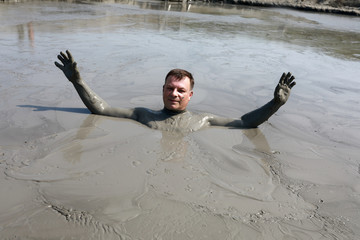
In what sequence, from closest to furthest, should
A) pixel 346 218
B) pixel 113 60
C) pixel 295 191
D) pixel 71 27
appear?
pixel 346 218 → pixel 295 191 → pixel 113 60 → pixel 71 27

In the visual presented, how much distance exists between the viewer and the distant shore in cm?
2652

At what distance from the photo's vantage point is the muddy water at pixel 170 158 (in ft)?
7.06

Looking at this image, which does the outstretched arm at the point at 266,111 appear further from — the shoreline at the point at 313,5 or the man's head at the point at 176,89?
the shoreline at the point at 313,5

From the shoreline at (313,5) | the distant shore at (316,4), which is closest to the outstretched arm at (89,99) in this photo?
the shoreline at (313,5)

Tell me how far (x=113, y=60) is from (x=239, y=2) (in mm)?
25545

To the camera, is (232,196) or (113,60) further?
(113,60)

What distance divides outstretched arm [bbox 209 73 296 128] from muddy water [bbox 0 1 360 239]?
133mm

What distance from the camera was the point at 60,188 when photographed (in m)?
2.42

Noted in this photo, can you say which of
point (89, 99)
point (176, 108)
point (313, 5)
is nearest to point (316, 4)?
point (313, 5)

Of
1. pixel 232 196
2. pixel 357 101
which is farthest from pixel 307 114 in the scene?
pixel 232 196

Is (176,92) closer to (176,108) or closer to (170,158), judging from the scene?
(176,108)

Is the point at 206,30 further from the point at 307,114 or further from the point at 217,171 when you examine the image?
the point at 217,171

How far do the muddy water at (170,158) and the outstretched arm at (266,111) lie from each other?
133 mm

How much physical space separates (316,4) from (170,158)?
30.1 meters
